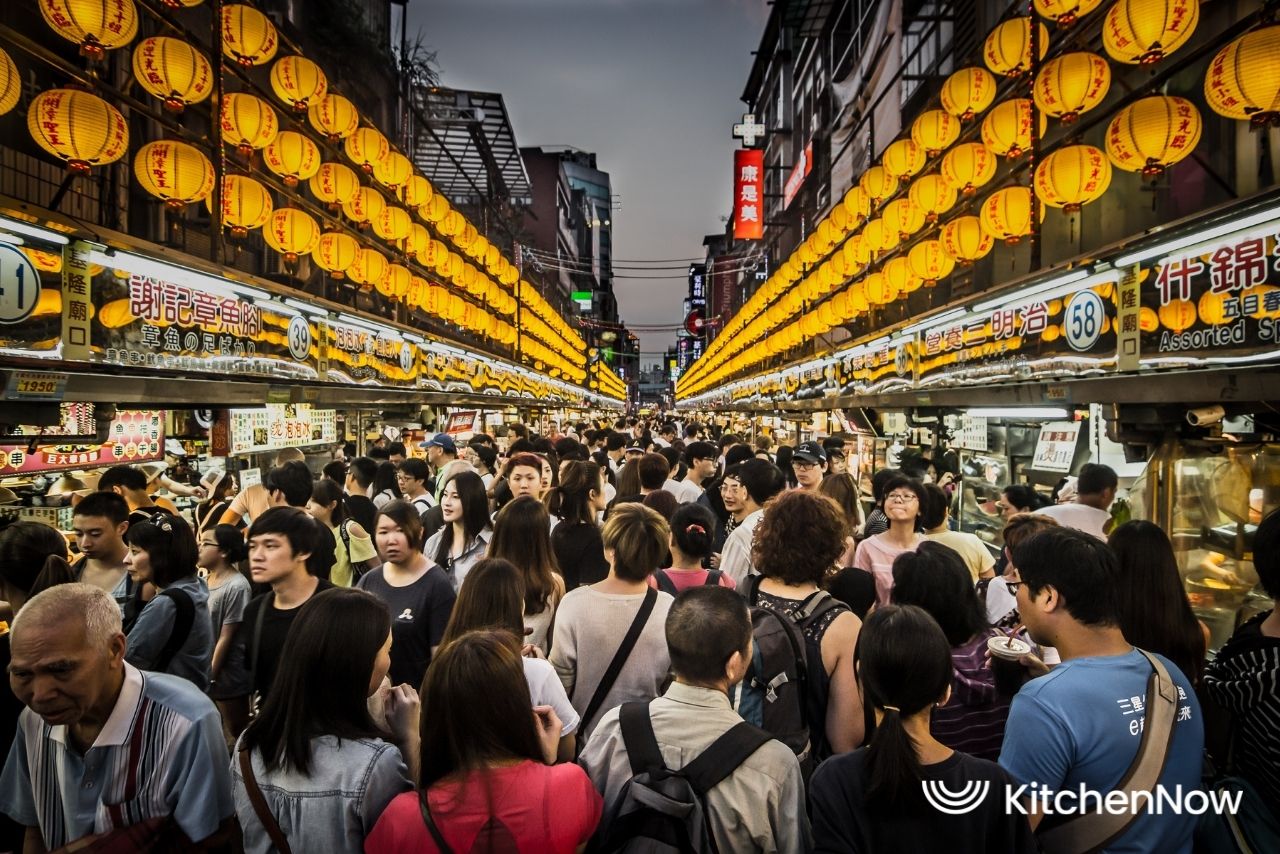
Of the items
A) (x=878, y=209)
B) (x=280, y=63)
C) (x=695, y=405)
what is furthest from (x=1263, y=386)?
(x=695, y=405)

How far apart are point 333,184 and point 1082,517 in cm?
1005

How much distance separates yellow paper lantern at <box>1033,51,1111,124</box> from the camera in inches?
260

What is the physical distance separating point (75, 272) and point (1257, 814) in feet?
A: 26.1

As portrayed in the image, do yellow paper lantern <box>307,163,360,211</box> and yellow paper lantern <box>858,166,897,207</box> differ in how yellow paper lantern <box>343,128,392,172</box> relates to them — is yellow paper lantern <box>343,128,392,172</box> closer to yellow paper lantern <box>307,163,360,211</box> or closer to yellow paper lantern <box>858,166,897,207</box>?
yellow paper lantern <box>307,163,360,211</box>

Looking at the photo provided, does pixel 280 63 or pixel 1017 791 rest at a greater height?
pixel 280 63

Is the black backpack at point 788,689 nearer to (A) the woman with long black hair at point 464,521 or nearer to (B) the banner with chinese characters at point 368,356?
(A) the woman with long black hair at point 464,521

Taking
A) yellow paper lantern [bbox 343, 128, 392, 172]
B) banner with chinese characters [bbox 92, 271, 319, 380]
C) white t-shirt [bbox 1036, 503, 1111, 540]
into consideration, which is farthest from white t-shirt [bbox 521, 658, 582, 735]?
yellow paper lantern [bbox 343, 128, 392, 172]

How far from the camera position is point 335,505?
22.1 ft

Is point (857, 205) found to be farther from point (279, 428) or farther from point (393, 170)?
point (279, 428)

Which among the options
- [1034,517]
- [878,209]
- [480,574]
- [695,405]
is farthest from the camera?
[695,405]

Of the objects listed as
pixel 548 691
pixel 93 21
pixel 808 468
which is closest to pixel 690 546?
pixel 548 691

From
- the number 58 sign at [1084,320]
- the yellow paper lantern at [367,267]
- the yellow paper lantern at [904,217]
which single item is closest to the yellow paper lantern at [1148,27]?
the number 58 sign at [1084,320]

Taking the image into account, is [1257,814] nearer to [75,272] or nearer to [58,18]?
[75,272]

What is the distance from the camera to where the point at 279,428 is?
12969 mm
